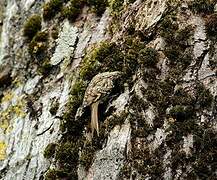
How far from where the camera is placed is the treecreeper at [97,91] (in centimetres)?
992

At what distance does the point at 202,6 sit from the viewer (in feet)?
31.5

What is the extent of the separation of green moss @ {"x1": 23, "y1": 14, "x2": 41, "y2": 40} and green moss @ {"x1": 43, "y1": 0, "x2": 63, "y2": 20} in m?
0.32

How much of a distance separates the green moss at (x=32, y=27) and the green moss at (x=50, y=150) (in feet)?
14.2

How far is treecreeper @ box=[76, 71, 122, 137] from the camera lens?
9.92 m

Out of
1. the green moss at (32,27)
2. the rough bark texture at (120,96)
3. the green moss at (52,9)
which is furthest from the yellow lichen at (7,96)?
the green moss at (52,9)

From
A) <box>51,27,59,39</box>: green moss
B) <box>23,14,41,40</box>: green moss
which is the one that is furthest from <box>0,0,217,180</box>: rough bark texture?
<box>23,14,41,40</box>: green moss

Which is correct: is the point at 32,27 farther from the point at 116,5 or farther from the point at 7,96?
the point at 116,5

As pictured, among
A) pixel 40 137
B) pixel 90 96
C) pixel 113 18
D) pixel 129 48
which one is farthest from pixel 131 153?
pixel 113 18

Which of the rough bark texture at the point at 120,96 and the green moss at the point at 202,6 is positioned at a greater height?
the green moss at the point at 202,6

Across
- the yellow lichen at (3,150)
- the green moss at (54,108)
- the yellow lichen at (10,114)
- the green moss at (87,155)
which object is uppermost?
the green moss at (54,108)

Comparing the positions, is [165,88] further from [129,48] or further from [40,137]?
[40,137]

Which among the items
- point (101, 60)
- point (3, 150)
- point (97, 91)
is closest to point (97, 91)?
point (97, 91)

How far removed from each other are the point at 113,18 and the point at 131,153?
4031mm

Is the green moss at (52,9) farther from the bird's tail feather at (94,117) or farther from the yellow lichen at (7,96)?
the bird's tail feather at (94,117)
